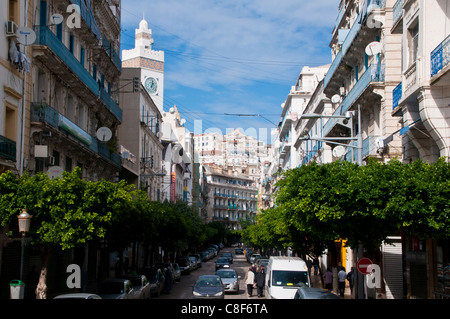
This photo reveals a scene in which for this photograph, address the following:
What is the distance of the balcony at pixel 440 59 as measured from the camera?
16438 mm

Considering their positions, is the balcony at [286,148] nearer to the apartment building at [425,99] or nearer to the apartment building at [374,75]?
the apartment building at [374,75]

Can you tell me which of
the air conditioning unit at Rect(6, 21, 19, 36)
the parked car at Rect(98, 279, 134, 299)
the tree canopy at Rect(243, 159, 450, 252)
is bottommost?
the parked car at Rect(98, 279, 134, 299)

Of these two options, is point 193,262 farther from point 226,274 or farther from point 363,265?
point 363,265

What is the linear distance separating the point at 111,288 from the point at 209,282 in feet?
17.7

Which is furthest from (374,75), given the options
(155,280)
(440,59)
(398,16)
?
(155,280)

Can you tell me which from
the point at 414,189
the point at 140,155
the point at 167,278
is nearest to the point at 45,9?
the point at 167,278

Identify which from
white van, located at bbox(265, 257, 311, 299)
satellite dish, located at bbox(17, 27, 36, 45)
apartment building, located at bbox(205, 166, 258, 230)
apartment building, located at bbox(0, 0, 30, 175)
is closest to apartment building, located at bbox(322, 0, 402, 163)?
white van, located at bbox(265, 257, 311, 299)

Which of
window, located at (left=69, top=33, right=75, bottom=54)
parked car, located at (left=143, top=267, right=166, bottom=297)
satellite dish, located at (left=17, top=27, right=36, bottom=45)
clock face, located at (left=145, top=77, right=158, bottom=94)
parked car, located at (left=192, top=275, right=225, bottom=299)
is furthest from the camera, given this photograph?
clock face, located at (left=145, top=77, right=158, bottom=94)

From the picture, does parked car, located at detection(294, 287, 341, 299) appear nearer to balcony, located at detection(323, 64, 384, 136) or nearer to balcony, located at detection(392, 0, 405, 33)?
balcony, located at detection(392, 0, 405, 33)

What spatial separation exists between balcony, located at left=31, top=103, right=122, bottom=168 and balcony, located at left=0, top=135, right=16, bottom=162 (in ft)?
9.36

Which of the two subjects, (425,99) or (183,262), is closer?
(425,99)

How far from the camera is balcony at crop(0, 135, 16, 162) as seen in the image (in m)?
20.0

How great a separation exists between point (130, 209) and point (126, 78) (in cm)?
2443

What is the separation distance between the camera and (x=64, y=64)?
26.5 m
